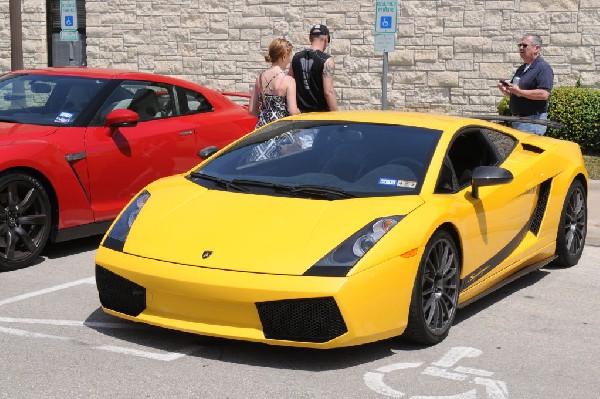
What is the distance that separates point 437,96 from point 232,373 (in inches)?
468

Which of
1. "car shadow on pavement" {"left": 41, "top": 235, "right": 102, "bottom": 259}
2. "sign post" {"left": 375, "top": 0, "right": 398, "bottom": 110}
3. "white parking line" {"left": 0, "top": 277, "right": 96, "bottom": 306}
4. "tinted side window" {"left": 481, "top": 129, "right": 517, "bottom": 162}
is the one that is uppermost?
"sign post" {"left": 375, "top": 0, "right": 398, "bottom": 110}

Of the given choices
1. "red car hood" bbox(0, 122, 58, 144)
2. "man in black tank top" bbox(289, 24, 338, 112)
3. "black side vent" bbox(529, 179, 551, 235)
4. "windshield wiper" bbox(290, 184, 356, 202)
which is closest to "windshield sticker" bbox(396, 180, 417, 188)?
"windshield wiper" bbox(290, 184, 356, 202)

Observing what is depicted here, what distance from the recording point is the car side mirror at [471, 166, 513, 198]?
252 inches

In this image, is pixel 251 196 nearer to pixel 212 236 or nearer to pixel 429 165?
pixel 212 236

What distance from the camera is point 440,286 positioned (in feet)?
19.8

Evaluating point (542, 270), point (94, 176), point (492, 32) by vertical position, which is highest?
point (492, 32)

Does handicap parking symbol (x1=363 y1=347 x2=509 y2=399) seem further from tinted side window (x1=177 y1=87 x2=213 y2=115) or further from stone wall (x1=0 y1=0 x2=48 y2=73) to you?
stone wall (x1=0 y1=0 x2=48 y2=73)

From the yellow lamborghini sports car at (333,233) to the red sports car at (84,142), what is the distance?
56.6 inches

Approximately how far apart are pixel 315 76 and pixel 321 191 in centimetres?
417

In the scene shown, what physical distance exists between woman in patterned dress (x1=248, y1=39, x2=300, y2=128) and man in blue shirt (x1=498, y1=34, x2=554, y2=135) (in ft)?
6.65

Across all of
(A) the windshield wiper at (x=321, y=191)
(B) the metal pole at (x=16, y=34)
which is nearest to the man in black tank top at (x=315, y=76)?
(A) the windshield wiper at (x=321, y=191)

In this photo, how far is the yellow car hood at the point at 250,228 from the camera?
554cm

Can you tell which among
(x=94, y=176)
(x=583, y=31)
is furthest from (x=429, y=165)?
(x=583, y=31)

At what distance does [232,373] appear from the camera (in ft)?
17.6
